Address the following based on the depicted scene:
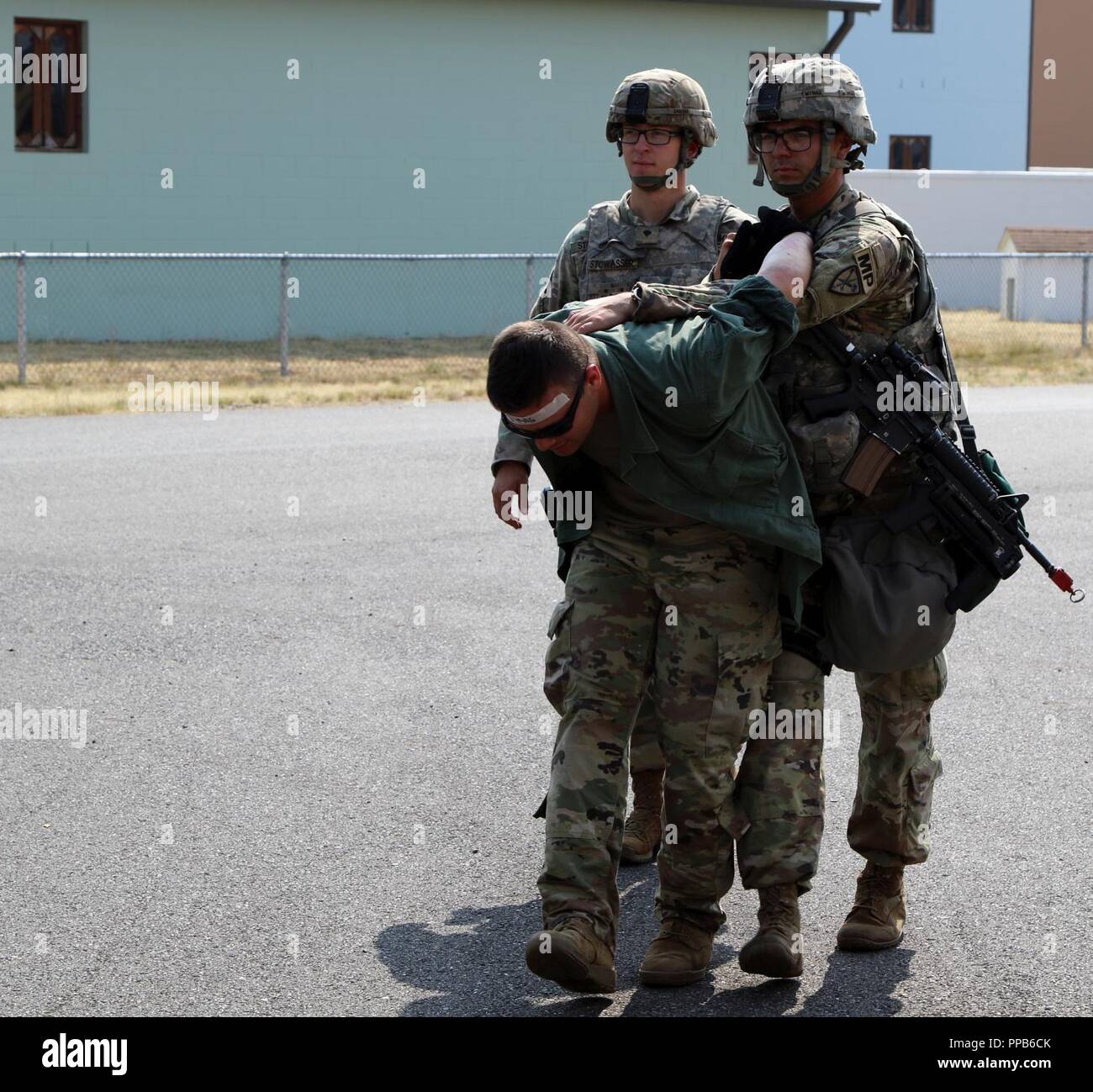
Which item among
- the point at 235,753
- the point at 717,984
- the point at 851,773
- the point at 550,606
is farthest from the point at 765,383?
the point at 550,606

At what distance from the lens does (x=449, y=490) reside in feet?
35.1

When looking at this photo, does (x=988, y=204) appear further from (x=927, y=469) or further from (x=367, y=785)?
(x=927, y=469)

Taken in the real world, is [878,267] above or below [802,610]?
above

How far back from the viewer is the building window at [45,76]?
2130cm

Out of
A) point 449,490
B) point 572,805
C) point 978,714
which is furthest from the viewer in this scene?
point 449,490

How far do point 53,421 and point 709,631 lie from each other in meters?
10.8

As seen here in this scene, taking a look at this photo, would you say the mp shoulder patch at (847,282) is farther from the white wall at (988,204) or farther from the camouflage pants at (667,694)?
the white wall at (988,204)

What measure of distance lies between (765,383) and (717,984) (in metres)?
1.40

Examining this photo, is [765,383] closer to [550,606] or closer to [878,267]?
[878,267]

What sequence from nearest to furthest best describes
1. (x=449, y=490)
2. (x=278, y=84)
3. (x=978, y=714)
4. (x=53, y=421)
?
(x=978, y=714)
(x=449, y=490)
(x=53, y=421)
(x=278, y=84)

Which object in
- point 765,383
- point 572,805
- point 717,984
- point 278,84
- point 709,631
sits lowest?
point 717,984

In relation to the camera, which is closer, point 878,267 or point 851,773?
point 878,267

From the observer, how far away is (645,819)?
15.9 feet

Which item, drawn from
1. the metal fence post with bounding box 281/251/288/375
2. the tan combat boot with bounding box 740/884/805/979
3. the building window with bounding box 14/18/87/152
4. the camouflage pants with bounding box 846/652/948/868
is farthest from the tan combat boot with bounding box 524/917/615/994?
the building window with bounding box 14/18/87/152
